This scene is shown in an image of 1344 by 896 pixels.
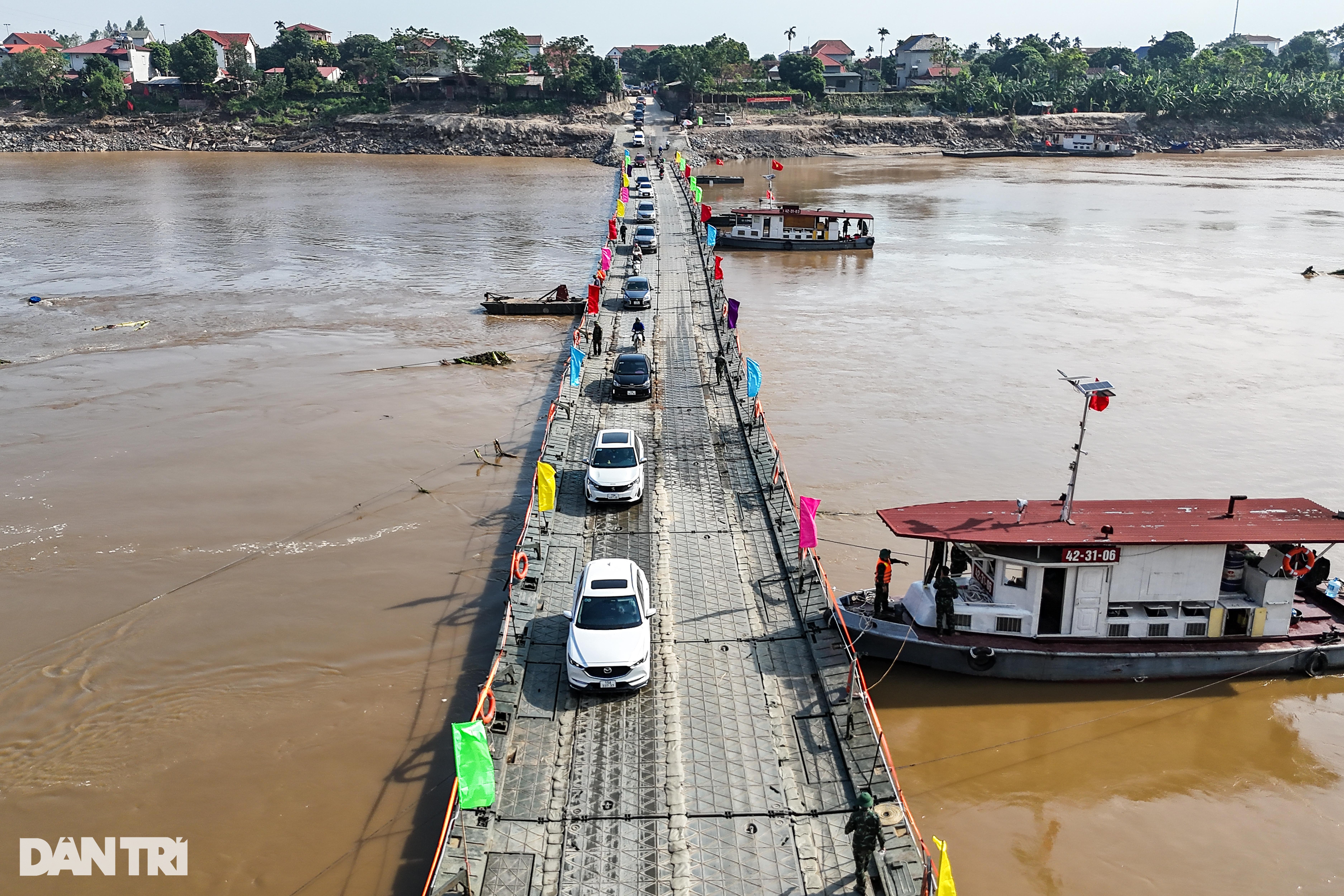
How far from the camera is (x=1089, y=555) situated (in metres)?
16.6

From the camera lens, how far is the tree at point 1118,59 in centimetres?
19238

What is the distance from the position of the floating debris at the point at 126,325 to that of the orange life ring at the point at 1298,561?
40959mm

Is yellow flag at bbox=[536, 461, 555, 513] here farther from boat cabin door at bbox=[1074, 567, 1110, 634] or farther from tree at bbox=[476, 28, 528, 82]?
tree at bbox=[476, 28, 528, 82]

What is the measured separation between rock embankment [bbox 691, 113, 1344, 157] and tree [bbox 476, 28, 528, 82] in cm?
3067

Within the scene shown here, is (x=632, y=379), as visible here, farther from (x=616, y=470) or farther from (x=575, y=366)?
(x=616, y=470)

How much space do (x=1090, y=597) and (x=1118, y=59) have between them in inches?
8396

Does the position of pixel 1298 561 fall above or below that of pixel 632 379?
below

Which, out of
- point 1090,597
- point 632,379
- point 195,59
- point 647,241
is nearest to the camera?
point 1090,597

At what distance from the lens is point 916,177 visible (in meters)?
104

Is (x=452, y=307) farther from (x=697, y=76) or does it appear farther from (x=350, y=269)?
(x=697, y=76)

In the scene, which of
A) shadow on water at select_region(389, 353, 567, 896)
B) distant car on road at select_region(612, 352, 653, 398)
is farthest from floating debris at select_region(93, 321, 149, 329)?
shadow on water at select_region(389, 353, 567, 896)

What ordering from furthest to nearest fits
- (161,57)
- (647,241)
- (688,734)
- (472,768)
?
(161,57) → (647,241) → (688,734) → (472,768)

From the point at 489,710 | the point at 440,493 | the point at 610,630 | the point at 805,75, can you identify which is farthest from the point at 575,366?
the point at 805,75

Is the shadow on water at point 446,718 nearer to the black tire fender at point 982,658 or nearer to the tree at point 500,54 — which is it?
the black tire fender at point 982,658
